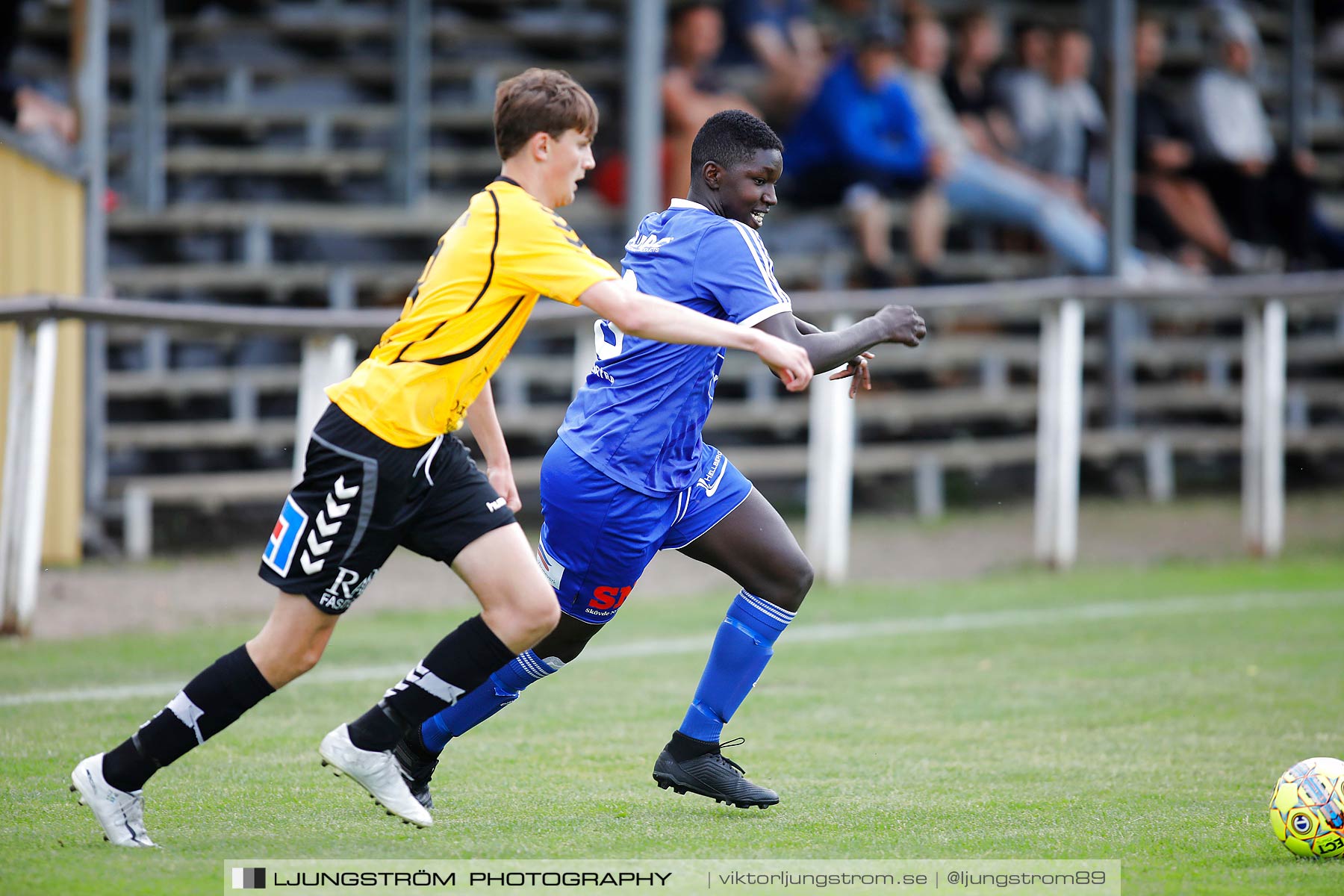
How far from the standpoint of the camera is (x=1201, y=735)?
5.92 m

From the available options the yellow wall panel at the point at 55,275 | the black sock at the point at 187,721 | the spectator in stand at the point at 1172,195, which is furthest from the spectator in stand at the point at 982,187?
the black sock at the point at 187,721

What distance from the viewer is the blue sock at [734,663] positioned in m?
4.95

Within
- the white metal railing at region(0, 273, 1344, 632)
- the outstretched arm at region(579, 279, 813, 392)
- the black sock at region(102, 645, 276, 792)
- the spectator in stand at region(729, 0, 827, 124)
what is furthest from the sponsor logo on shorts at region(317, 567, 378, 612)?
the spectator in stand at region(729, 0, 827, 124)

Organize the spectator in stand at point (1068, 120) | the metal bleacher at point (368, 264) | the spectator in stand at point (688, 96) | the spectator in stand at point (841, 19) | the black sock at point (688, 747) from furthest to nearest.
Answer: the spectator in stand at point (841, 19)
the spectator in stand at point (1068, 120)
the spectator in stand at point (688, 96)
the metal bleacher at point (368, 264)
the black sock at point (688, 747)

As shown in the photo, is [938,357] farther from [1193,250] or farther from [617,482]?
[617,482]

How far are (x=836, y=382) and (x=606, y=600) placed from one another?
4.87 metres

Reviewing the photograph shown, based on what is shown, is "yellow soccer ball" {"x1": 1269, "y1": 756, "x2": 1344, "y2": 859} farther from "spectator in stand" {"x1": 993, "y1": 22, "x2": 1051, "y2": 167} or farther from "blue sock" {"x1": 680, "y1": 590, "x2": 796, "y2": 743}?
"spectator in stand" {"x1": 993, "y1": 22, "x2": 1051, "y2": 167}

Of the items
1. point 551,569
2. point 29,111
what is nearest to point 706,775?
point 551,569

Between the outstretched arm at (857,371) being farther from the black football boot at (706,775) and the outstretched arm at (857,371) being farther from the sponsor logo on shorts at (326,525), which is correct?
the sponsor logo on shorts at (326,525)

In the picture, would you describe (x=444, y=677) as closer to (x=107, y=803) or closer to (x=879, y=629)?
(x=107, y=803)

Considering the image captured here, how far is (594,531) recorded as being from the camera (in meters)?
4.76

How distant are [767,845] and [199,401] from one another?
27.0ft

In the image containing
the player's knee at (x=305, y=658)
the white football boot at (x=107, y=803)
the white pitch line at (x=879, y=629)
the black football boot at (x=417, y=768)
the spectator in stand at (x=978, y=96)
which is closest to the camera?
the white football boot at (x=107, y=803)

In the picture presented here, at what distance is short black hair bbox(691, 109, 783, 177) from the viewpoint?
4738 millimetres
